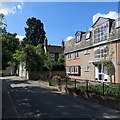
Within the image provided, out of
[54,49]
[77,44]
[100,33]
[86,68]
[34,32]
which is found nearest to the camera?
[100,33]

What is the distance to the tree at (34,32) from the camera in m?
49.0

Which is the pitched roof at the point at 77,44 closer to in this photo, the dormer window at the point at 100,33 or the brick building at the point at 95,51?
the brick building at the point at 95,51

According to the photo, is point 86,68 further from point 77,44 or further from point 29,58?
point 29,58

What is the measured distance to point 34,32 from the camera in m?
A: 49.9

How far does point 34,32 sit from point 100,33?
36.7 metres

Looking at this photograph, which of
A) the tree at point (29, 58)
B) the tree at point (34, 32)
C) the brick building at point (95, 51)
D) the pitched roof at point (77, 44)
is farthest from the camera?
the tree at point (34, 32)

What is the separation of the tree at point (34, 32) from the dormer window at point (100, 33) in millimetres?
33900

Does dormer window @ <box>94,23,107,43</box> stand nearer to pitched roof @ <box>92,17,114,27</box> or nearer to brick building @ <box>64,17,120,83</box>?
brick building @ <box>64,17,120,83</box>

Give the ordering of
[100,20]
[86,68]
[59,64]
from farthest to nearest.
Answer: [59,64] < [86,68] < [100,20]

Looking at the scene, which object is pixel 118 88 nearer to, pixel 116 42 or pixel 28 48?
pixel 116 42

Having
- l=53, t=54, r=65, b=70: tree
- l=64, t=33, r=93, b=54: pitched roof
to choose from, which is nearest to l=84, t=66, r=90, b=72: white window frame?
l=64, t=33, r=93, b=54: pitched roof

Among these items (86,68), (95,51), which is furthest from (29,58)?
(95,51)

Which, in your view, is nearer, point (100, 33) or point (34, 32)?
point (100, 33)

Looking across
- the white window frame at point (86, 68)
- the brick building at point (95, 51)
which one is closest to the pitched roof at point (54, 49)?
the brick building at point (95, 51)
